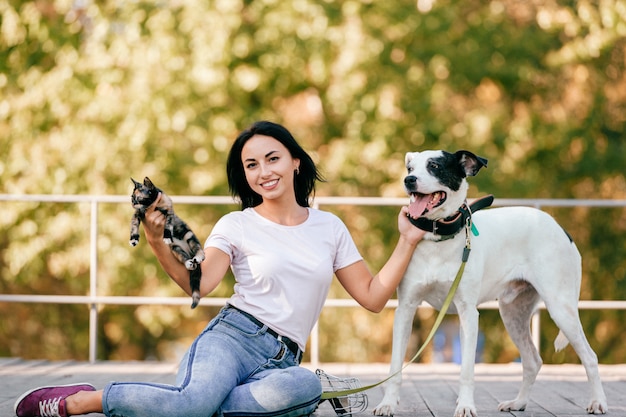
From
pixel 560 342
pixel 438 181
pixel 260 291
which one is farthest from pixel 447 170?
pixel 560 342

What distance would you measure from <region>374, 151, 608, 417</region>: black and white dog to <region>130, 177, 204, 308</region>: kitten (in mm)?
942

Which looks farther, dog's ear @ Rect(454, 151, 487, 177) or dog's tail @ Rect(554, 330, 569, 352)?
dog's tail @ Rect(554, 330, 569, 352)

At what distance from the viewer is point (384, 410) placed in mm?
3834

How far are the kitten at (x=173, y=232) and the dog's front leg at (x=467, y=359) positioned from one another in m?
1.20

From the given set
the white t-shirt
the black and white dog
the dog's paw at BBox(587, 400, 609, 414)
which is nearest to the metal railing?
the black and white dog

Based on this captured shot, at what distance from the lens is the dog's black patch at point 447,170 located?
3.68 metres

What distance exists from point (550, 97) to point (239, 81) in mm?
4139

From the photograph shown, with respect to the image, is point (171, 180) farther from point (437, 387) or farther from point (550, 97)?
point (437, 387)

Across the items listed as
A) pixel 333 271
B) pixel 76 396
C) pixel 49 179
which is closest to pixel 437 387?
pixel 333 271

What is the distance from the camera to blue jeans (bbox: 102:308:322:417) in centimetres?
321

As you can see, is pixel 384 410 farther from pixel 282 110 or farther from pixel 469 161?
pixel 282 110

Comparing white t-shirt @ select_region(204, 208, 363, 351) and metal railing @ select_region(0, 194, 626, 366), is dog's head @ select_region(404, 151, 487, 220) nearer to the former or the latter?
white t-shirt @ select_region(204, 208, 363, 351)

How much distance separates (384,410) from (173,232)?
4.29ft

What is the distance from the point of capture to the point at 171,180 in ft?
33.0
